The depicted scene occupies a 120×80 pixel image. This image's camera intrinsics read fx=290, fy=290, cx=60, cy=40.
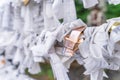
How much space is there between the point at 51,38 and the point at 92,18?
18cm

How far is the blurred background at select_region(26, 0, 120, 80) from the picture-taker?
1060mm

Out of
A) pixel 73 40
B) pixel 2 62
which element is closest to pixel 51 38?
pixel 73 40

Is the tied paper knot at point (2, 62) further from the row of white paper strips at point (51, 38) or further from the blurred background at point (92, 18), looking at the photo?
the blurred background at point (92, 18)

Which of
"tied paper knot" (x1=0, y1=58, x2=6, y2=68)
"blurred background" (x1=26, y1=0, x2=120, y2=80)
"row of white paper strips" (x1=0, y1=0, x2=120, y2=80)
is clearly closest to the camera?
"row of white paper strips" (x1=0, y1=0, x2=120, y2=80)

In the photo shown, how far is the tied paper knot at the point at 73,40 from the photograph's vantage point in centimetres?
98

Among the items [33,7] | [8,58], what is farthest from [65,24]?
[8,58]

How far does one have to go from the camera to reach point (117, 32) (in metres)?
0.90

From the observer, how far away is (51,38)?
3.35 feet

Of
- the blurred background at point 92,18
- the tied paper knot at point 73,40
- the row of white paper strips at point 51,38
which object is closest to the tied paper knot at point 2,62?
the row of white paper strips at point 51,38

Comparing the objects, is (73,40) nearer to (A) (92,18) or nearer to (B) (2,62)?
(A) (92,18)

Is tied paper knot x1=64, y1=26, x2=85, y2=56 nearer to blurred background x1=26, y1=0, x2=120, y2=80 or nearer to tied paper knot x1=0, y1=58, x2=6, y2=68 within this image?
blurred background x1=26, y1=0, x2=120, y2=80

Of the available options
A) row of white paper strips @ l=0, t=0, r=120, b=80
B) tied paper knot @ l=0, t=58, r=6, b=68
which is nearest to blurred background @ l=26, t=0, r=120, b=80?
row of white paper strips @ l=0, t=0, r=120, b=80

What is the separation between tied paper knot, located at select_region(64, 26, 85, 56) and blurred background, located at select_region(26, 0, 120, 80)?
0.09 m

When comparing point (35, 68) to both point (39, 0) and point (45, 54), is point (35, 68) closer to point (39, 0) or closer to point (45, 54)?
point (45, 54)
